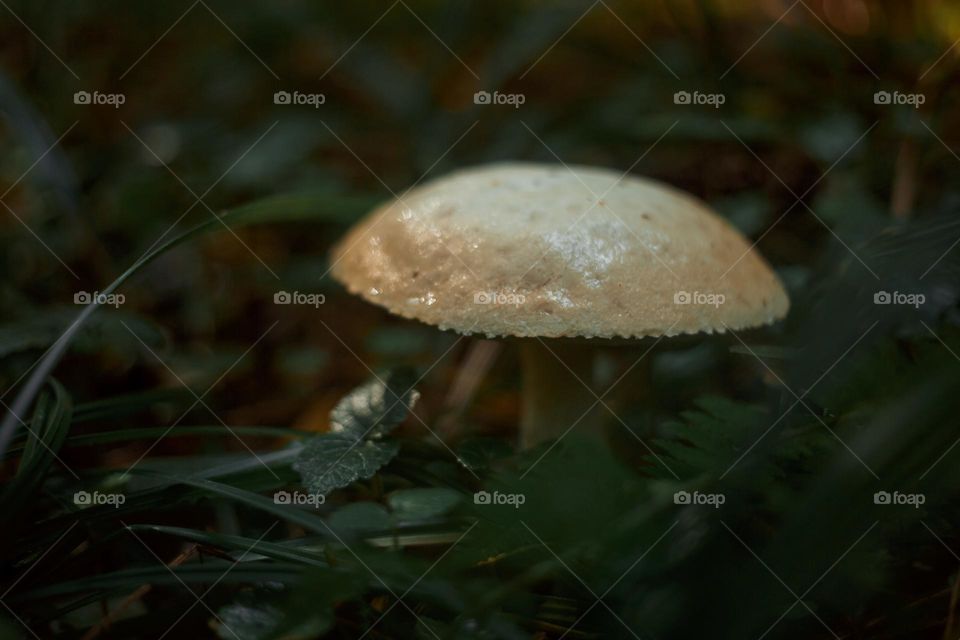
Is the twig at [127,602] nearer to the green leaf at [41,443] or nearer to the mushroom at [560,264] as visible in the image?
the green leaf at [41,443]

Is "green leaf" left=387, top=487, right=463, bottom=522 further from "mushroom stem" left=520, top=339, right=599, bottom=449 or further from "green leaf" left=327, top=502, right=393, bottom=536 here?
"mushroom stem" left=520, top=339, right=599, bottom=449

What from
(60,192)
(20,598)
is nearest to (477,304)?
(20,598)

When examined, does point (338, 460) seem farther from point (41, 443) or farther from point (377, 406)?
point (41, 443)

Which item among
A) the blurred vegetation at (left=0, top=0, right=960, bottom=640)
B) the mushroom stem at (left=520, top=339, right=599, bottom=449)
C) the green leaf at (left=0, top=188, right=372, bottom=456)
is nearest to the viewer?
the blurred vegetation at (left=0, top=0, right=960, bottom=640)

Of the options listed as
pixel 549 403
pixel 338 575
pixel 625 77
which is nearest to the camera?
pixel 338 575

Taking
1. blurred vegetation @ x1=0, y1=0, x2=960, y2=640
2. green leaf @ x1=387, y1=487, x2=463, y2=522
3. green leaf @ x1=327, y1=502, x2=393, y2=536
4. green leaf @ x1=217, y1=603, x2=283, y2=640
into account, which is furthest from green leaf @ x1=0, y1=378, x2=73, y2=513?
green leaf @ x1=387, y1=487, x2=463, y2=522

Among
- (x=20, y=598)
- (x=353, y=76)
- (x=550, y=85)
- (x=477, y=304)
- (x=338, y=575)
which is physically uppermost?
(x=550, y=85)

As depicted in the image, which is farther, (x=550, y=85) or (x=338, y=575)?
(x=550, y=85)

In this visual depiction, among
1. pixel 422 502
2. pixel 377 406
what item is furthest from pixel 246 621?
pixel 377 406

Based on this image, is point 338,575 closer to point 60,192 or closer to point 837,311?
point 837,311
